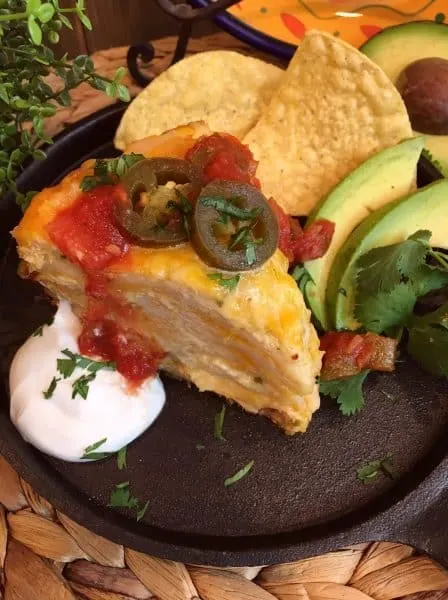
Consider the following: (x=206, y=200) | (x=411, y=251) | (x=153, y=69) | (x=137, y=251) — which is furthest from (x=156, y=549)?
(x=153, y=69)

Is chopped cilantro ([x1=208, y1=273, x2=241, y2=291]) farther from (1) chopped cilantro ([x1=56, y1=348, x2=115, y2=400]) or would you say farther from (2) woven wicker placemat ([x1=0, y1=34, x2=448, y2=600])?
(2) woven wicker placemat ([x1=0, y1=34, x2=448, y2=600])

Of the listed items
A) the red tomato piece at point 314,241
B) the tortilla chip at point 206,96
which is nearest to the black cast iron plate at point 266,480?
the red tomato piece at point 314,241

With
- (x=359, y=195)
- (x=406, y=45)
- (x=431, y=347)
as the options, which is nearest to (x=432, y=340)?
(x=431, y=347)

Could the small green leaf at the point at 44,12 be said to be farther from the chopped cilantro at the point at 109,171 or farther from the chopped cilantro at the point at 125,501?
the chopped cilantro at the point at 125,501

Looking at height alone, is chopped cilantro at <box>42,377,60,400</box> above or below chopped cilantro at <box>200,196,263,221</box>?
below

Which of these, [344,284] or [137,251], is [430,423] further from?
[137,251]

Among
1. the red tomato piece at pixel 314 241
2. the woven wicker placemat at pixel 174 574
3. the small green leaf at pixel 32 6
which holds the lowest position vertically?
the woven wicker placemat at pixel 174 574

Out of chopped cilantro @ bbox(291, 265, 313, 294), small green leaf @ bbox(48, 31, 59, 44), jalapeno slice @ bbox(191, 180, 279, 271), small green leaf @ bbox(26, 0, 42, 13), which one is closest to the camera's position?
small green leaf @ bbox(26, 0, 42, 13)

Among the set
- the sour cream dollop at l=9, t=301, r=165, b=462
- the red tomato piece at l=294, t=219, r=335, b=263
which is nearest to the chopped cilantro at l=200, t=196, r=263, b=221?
the red tomato piece at l=294, t=219, r=335, b=263
